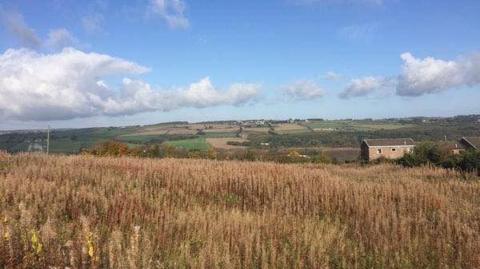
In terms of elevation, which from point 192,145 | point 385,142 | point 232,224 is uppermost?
point 232,224

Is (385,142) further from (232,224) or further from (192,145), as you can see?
(232,224)

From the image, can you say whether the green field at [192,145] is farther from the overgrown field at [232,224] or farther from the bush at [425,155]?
the overgrown field at [232,224]

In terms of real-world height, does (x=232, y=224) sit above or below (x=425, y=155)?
above

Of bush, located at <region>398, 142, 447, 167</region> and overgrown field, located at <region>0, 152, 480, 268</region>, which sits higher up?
overgrown field, located at <region>0, 152, 480, 268</region>

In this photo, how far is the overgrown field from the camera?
18.3 ft

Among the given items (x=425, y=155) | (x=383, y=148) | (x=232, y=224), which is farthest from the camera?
(x=383, y=148)

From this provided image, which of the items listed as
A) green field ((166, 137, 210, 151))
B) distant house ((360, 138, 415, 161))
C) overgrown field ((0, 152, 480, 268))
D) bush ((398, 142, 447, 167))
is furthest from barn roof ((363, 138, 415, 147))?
overgrown field ((0, 152, 480, 268))

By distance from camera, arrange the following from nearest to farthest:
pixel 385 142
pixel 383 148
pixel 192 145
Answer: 1. pixel 192 145
2. pixel 383 148
3. pixel 385 142

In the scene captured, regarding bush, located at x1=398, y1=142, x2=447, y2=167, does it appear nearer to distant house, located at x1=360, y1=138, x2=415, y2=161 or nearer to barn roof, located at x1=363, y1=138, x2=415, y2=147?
distant house, located at x1=360, y1=138, x2=415, y2=161

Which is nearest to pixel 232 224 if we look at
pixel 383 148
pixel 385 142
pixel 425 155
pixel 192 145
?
pixel 425 155

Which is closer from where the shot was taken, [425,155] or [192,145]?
[425,155]

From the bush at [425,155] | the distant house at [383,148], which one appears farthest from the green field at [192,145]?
the bush at [425,155]

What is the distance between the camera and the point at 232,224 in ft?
24.3

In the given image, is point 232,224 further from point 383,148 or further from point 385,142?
point 385,142
